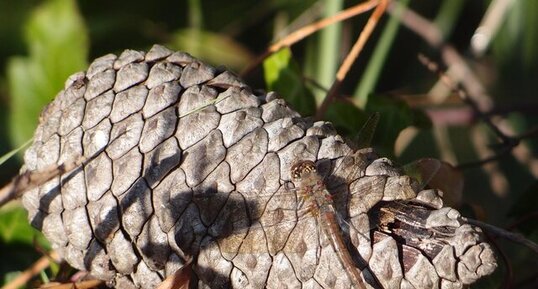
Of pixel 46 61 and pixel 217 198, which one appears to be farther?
pixel 46 61

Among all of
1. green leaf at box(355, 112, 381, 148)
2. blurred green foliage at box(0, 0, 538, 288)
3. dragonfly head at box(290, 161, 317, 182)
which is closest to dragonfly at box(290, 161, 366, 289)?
dragonfly head at box(290, 161, 317, 182)

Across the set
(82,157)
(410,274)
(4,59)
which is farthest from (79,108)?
(4,59)

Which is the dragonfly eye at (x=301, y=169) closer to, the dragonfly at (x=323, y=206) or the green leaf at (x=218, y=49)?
the dragonfly at (x=323, y=206)

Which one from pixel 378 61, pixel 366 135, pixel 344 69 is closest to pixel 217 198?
pixel 366 135

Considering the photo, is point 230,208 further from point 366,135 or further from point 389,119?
point 389,119

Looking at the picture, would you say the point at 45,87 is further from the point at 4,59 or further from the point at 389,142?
the point at 389,142

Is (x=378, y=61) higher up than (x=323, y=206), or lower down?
lower down

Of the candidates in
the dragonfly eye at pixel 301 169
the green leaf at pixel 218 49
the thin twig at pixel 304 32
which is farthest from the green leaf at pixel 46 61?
the dragonfly eye at pixel 301 169

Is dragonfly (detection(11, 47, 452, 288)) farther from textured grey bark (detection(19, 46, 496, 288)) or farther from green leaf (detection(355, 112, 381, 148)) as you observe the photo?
green leaf (detection(355, 112, 381, 148))
